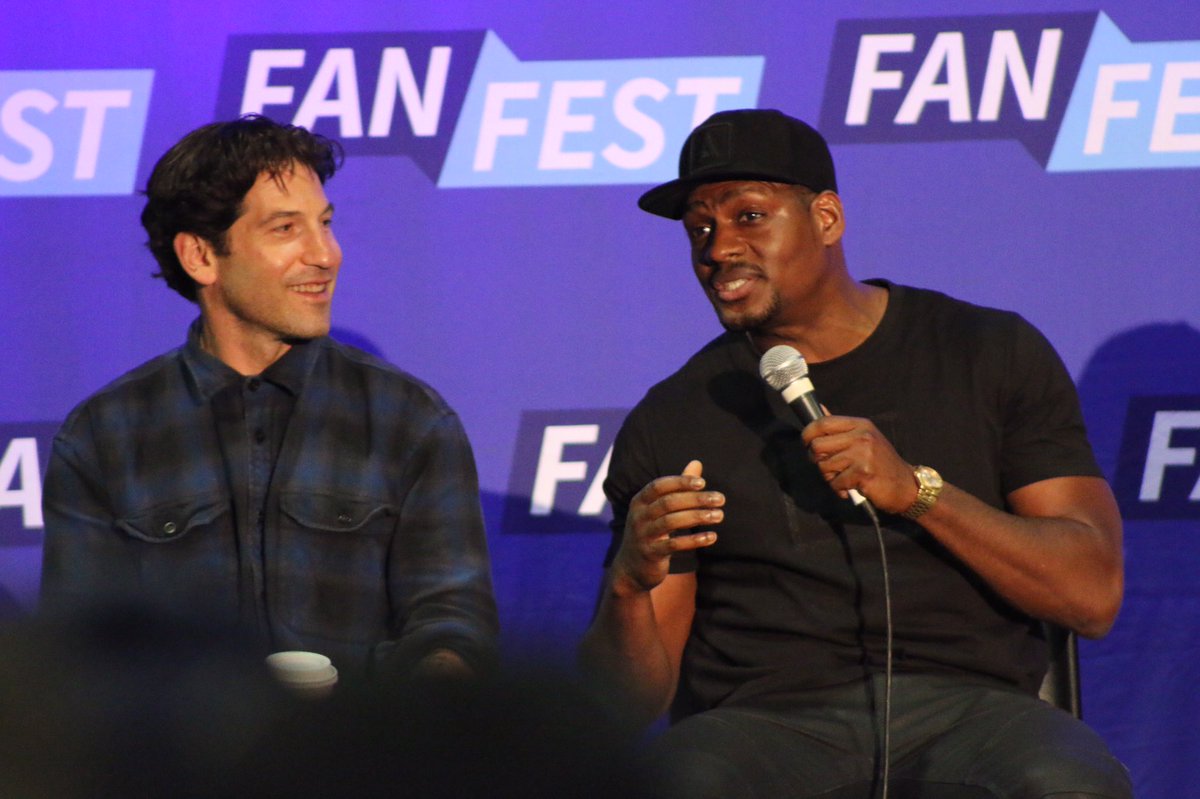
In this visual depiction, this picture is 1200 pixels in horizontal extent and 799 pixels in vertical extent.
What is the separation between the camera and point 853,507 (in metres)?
2.38

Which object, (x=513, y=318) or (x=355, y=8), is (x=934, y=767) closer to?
(x=513, y=318)

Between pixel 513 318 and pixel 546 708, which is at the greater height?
pixel 513 318

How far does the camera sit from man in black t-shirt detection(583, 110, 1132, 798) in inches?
84.3

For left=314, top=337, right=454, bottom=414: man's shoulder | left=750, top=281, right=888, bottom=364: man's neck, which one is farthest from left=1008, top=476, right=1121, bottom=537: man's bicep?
left=314, top=337, right=454, bottom=414: man's shoulder

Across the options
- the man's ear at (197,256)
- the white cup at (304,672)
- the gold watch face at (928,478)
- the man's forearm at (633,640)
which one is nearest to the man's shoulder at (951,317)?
the gold watch face at (928,478)

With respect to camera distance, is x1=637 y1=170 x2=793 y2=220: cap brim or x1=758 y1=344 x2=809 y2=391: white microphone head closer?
x1=758 y1=344 x2=809 y2=391: white microphone head

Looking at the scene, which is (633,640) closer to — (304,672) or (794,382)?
(794,382)

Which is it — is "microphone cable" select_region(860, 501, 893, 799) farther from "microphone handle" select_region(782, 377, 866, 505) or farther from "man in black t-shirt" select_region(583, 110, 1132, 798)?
"microphone handle" select_region(782, 377, 866, 505)

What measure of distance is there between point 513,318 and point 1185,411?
1.45 metres

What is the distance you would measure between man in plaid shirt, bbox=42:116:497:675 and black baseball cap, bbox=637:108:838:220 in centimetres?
61

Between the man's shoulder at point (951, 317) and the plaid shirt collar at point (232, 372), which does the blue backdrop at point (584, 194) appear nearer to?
the plaid shirt collar at point (232, 372)

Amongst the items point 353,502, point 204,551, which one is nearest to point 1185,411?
point 353,502

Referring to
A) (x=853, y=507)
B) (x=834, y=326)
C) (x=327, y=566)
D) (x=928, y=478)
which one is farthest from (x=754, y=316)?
(x=327, y=566)

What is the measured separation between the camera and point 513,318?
Result: 3.27m
